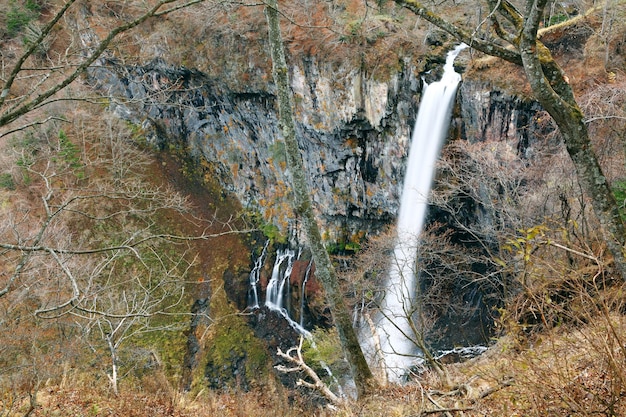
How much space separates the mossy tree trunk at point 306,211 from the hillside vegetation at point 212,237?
467 mm

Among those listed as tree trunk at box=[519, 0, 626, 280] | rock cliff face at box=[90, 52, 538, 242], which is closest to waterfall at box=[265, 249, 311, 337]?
rock cliff face at box=[90, 52, 538, 242]

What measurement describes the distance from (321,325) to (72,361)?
8189mm

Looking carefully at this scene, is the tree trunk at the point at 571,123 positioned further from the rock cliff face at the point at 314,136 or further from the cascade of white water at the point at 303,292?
the cascade of white water at the point at 303,292

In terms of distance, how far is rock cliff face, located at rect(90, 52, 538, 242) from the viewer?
11.3m

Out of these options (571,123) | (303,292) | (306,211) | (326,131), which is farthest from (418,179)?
(571,123)

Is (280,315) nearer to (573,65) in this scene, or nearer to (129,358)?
(129,358)

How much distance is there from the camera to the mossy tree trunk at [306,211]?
444 cm

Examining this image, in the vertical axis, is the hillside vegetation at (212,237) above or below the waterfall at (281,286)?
above

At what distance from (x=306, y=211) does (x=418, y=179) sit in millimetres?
8896

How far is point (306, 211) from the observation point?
470 cm

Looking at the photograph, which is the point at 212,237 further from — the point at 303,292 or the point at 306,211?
the point at 303,292

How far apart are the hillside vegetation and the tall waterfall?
0.66 metres

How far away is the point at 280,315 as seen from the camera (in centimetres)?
1622

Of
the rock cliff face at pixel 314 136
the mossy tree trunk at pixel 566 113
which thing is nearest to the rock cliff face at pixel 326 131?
the rock cliff face at pixel 314 136
